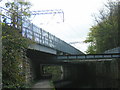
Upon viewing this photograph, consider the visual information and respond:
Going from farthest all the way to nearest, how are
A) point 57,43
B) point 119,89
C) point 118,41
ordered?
1. point 118,41
2. point 57,43
3. point 119,89

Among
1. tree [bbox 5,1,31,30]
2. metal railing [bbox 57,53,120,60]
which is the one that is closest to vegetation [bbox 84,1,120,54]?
metal railing [bbox 57,53,120,60]

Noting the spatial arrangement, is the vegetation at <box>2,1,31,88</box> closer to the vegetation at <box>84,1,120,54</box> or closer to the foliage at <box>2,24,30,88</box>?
the foliage at <box>2,24,30,88</box>

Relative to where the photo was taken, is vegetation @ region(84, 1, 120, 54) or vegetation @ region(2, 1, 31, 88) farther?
vegetation @ region(84, 1, 120, 54)

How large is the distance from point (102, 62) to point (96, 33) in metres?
7.69

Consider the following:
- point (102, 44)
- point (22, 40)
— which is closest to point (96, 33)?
point (102, 44)

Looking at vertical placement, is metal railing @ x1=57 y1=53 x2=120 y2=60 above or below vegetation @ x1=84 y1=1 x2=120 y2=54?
below

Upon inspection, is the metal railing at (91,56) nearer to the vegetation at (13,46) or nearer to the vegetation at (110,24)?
the vegetation at (110,24)

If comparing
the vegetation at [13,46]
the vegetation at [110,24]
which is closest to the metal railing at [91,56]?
the vegetation at [110,24]

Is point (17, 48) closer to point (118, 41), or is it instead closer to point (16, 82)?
point (16, 82)

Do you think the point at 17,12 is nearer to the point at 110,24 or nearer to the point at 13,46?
the point at 13,46

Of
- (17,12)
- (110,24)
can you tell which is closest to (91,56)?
(110,24)

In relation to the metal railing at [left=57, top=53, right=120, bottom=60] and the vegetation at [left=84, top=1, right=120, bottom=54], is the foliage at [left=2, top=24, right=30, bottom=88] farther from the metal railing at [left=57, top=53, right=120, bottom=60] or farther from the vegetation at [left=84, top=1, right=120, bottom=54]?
the vegetation at [left=84, top=1, right=120, bottom=54]

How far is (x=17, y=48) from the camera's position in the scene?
12578 mm

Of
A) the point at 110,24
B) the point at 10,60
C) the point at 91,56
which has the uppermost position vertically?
the point at 110,24
